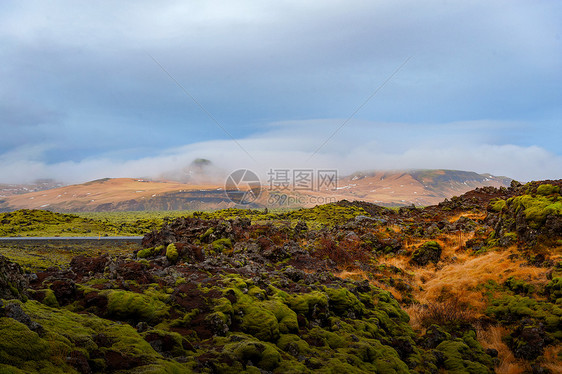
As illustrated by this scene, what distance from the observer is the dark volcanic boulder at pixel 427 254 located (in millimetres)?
21594

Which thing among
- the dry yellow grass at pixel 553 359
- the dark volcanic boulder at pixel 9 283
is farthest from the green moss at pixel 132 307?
the dry yellow grass at pixel 553 359

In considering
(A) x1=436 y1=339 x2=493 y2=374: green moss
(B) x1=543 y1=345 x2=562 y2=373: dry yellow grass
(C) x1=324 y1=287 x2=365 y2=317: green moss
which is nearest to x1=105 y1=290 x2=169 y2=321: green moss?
(C) x1=324 y1=287 x2=365 y2=317: green moss

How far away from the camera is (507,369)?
9.25 metres

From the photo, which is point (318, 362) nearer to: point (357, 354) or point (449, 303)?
point (357, 354)

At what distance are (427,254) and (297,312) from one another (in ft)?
49.4

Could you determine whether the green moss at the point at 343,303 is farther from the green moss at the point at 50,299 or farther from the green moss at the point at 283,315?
the green moss at the point at 50,299

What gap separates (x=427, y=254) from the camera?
71.2ft

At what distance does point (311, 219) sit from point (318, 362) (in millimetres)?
45937

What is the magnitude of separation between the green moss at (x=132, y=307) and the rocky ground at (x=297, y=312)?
0.10 ft

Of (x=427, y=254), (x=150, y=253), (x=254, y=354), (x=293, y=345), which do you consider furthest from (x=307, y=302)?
(x=427, y=254)

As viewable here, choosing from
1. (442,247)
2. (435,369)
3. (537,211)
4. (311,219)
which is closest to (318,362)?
(435,369)

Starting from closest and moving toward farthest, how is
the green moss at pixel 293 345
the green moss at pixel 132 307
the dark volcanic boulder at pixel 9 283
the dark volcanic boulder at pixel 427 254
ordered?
the dark volcanic boulder at pixel 9 283
the green moss at pixel 293 345
the green moss at pixel 132 307
the dark volcanic boulder at pixel 427 254

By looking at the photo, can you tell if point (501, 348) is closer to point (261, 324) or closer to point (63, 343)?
point (261, 324)

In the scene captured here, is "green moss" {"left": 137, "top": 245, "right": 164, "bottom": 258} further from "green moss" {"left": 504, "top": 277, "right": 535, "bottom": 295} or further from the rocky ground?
"green moss" {"left": 504, "top": 277, "right": 535, "bottom": 295}
